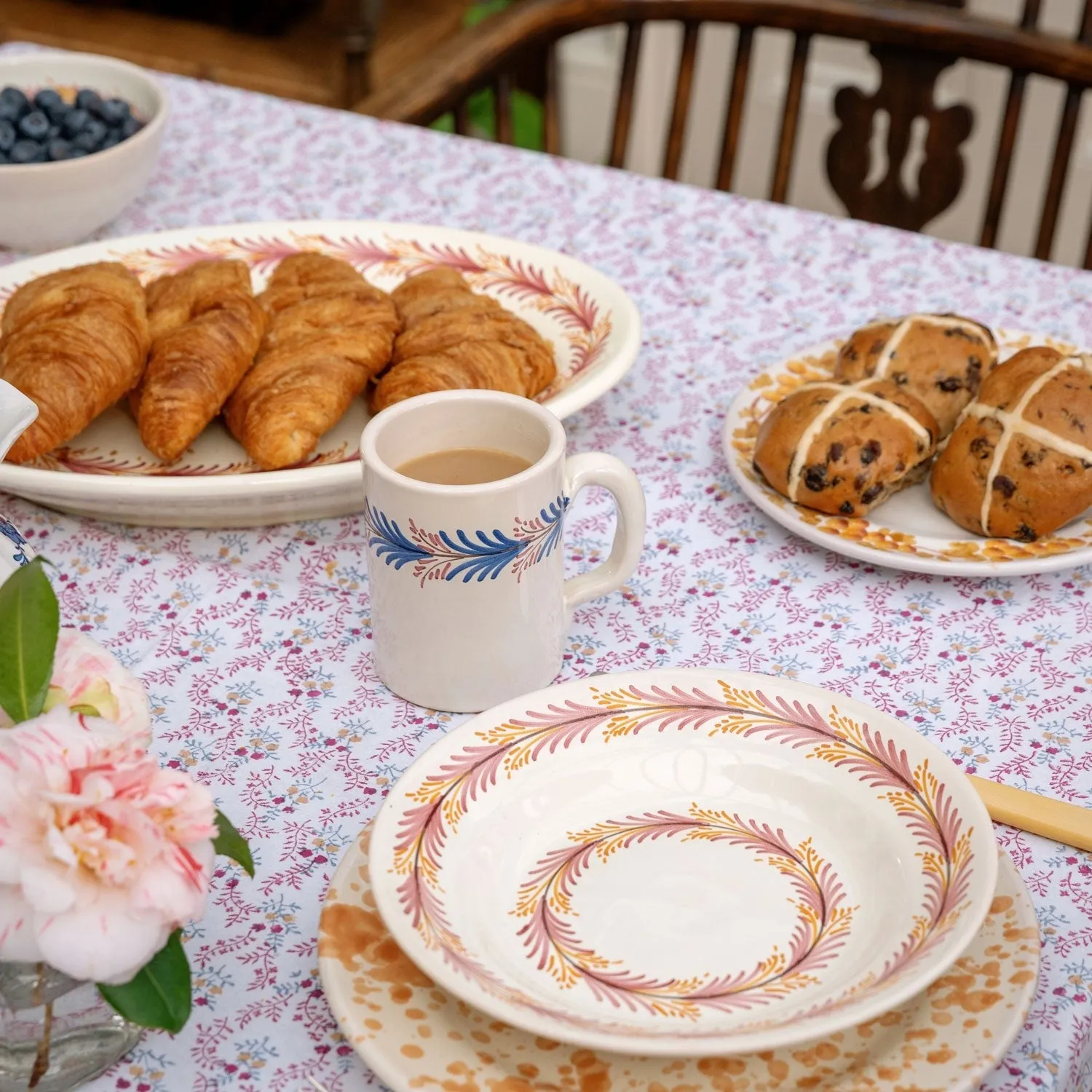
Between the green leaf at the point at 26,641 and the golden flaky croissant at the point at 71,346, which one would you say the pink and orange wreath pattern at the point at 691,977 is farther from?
the golden flaky croissant at the point at 71,346

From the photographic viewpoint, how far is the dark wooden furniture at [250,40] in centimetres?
305

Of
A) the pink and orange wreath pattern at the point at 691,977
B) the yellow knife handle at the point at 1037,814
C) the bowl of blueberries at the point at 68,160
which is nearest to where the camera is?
the pink and orange wreath pattern at the point at 691,977

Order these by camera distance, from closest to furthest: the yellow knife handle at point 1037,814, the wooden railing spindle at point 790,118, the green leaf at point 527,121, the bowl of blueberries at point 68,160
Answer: the yellow knife handle at point 1037,814, the bowl of blueberries at point 68,160, the wooden railing spindle at point 790,118, the green leaf at point 527,121

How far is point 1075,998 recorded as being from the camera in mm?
578

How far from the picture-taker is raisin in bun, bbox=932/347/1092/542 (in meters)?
0.81

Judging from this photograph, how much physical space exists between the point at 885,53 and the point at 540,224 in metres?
0.48

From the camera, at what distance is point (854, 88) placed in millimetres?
1508

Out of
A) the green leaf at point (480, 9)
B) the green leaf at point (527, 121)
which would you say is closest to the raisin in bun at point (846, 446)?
the green leaf at point (527, 121)

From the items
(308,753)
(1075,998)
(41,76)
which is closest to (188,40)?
(41,76)

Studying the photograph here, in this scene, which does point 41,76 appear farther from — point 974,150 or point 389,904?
point 974,150

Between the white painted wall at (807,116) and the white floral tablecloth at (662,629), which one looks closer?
the white floral tablecloth at (662,629)

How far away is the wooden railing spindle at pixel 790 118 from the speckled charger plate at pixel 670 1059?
1.13 m

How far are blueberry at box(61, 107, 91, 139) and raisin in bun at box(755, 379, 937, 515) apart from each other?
679mm

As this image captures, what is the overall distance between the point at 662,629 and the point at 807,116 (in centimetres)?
241
